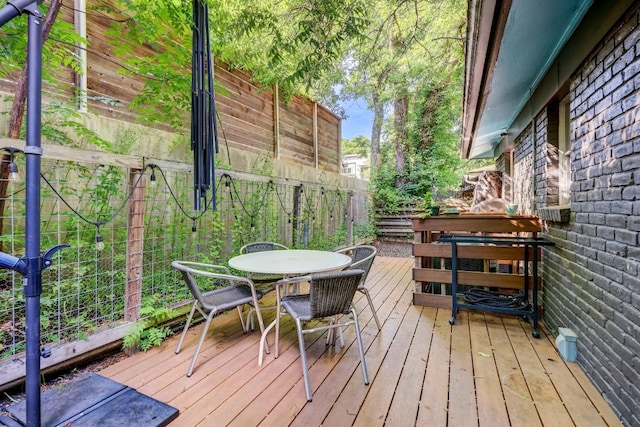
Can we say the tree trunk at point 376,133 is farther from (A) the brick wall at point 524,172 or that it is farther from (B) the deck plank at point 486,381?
(B) the deck plank at point 486,381

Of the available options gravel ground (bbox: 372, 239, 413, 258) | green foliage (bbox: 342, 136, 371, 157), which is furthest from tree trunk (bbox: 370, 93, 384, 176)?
green foliage (bbox: 342, 136, 371, 157)

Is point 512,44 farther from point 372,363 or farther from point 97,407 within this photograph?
point 97,407

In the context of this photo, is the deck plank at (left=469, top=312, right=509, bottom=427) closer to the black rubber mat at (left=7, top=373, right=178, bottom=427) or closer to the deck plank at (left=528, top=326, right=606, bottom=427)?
the deck plank at (left=528, top=326, right=606, bottom=427)

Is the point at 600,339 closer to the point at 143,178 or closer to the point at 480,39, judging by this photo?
the point at 480,39

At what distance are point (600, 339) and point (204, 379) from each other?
2559mm

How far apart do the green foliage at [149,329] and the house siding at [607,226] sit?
3071 millimetres

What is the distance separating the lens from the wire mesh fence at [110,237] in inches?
80.7

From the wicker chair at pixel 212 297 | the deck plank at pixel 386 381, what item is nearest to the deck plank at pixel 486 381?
the deck plank at pixel 386 381

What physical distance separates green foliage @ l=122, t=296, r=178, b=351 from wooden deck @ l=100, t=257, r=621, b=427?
3.6 inches

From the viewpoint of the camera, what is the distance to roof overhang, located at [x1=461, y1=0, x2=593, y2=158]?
6.34 ft

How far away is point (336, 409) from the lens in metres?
1.71

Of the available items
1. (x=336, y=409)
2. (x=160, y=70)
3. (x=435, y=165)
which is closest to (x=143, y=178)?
(x=160, y=70)

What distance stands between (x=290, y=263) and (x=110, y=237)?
1.62 m

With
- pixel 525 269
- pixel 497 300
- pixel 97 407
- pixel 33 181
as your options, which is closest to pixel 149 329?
pixel 97 407
